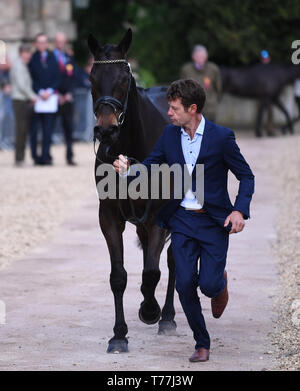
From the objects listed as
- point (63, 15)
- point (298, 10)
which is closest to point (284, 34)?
point (298, 10)

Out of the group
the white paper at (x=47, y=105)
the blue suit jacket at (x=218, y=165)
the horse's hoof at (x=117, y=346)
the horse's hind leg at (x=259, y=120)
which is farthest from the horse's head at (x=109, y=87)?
the horse's hind leg at (x=259, y=120)

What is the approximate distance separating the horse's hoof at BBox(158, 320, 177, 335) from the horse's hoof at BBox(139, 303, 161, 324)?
2.1 inches

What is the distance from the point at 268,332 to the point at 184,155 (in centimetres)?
153

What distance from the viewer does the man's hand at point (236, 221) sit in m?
6.37

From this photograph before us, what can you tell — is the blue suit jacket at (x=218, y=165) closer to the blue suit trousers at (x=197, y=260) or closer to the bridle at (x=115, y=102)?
the blue suit trousers at (x=197, y=260)

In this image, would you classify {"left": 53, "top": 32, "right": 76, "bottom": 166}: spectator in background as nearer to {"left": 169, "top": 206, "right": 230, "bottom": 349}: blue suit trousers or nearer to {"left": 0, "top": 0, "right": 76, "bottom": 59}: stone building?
{"left": 0, "top": 0, "right": 76, "bottom": 59}: stone building

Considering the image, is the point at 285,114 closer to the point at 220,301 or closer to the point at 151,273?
the point at 151,273

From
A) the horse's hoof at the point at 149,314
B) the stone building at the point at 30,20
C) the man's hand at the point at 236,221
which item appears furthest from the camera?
the stone building at the point at 30,20

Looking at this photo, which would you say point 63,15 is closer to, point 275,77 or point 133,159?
point 275,77

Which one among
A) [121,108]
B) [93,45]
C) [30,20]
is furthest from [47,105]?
[121,108]

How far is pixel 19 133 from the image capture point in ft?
65.3

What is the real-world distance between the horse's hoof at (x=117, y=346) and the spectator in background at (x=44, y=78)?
41.3 feet

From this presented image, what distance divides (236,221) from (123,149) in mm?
1248

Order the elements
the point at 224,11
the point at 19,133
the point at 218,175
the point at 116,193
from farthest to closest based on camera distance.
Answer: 1. the point at 224,11
2. the point at 19,133
3. the point at 116,193
4. the point at 218,175
